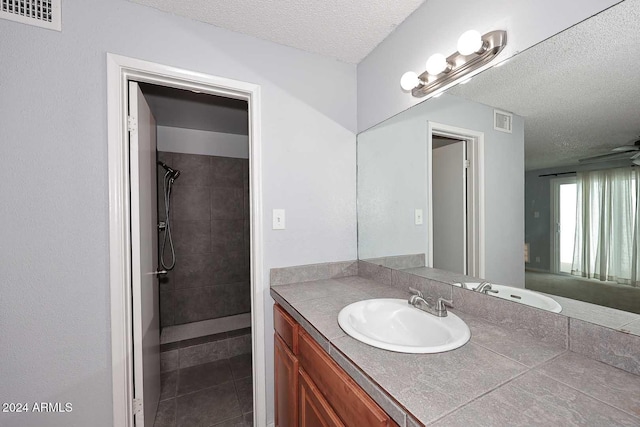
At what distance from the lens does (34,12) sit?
1.12 meters

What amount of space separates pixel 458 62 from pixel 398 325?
1195mm

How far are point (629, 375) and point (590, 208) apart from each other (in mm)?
467

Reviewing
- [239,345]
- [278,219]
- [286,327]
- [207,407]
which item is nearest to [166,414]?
[207,407]

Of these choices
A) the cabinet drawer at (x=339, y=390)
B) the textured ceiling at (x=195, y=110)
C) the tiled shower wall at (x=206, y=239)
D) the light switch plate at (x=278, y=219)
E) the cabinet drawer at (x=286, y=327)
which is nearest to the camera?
the cabinet drawer at (x=339, y=390)

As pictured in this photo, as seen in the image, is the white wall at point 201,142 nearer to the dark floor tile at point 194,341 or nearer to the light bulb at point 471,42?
the dark floor tile at point 194,341

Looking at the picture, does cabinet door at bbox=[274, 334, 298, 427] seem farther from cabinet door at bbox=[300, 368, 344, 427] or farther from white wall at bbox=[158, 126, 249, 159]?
white wall at bbox=[158, 126, 249, 159]

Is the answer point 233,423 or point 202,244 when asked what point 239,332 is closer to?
point 233,423

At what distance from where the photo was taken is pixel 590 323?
0.78m

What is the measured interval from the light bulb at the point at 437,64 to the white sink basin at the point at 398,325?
1.06 meters

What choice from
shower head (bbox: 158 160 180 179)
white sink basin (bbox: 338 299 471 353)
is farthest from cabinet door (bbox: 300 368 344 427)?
shower head (bbox: 158 160 180 179)

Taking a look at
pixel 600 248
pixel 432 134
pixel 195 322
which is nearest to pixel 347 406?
pixel 600 248

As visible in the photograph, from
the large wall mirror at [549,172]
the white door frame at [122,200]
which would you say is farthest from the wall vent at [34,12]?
the large wall mirror at [549,172]

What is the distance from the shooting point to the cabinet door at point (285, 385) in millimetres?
1184

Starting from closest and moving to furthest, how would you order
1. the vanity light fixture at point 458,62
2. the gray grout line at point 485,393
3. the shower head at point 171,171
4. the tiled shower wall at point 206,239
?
the gray grout line at point 485,393 < the vanity light fixture at point 458,62 < the shower head at point 171,171 < the tiled shower wall at point 206,239
